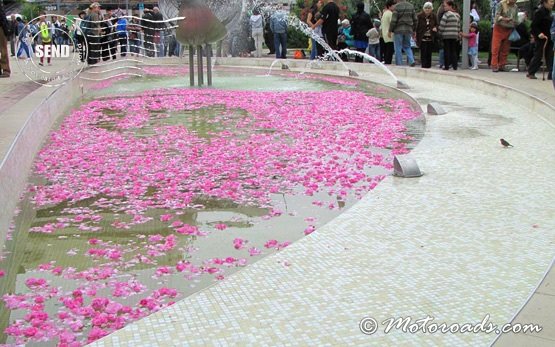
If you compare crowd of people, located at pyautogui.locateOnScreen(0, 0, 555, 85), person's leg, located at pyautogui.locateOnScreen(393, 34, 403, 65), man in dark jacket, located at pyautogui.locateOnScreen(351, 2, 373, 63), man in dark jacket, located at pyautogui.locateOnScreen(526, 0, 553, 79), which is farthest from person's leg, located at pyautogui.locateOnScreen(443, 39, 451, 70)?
man in dark jacket, located at pyautogui.locateOnScreen(351, 2, 373, 63)

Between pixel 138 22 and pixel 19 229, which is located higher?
pixel 138 22

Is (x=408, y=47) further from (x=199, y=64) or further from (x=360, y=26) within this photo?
(x=199, y=64)

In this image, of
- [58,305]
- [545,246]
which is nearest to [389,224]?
[545,246]

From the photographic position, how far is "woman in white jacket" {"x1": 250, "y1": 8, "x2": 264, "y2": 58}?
838 inches

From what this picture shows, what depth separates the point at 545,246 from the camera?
4.03m

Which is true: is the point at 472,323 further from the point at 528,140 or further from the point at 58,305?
the point at 528,140

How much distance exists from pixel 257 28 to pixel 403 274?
18.7 metres

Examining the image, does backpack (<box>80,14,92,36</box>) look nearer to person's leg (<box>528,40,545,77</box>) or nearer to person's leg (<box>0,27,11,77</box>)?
person's leg (<box>0,27,11,77</box>)

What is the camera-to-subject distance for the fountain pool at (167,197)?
3.76 m

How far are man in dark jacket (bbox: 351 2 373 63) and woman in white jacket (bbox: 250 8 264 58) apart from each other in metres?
3.44

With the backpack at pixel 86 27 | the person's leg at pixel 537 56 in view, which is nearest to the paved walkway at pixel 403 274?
the person's leg at pixel 537 56

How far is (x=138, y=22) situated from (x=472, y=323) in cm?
Result: 2303

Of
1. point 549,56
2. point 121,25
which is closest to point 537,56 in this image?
point 549,56

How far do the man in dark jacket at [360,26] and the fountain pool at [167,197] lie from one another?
8.17 meters
